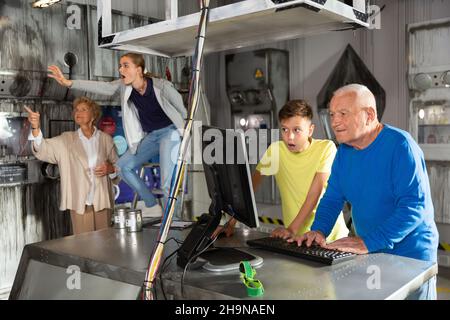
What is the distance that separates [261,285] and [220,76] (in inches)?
175

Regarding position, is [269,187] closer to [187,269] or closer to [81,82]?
[81,82]

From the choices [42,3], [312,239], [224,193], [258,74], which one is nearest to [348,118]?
[312,239]

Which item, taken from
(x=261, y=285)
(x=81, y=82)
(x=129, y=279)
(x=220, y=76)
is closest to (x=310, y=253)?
(x=261, y=285)

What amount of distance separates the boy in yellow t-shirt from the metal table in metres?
0.33

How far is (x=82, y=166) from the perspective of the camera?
3.38 meters

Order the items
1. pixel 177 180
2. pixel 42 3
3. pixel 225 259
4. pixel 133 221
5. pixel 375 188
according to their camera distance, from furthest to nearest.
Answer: pixel 42 3 < pixel 133 221 < pixel 375 188 < pixel 225 259 < pixel 177 180

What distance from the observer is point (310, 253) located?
5.08 feet

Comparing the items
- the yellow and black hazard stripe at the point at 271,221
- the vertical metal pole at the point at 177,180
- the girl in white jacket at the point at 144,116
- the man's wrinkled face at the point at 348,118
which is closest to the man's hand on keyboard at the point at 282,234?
the man's wrinkled face at the point at 348,118

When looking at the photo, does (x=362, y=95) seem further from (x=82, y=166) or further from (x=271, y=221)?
(x=271, y=221)

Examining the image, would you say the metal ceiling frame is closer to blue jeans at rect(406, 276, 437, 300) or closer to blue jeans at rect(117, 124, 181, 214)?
blue jeans at rect(117, 124, 181, 214)

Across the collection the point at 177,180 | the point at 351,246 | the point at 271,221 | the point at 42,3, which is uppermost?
the point at 42,3

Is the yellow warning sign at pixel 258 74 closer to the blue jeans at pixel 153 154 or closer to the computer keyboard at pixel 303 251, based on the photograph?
the blue jeans at pixel 153 154

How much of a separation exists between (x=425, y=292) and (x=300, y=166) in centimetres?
99

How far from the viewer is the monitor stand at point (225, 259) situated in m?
1.45
